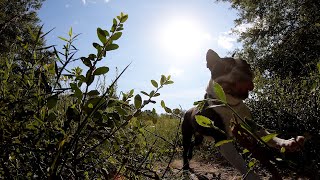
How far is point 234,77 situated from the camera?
235 cm

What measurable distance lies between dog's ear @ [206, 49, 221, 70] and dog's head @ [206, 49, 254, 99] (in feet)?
0.13

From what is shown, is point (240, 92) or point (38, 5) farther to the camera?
point (38, 5)

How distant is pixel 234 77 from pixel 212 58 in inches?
11.1

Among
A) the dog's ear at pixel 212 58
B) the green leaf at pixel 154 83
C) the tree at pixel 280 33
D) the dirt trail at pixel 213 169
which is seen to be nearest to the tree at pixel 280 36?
the tree at pixel 280 33

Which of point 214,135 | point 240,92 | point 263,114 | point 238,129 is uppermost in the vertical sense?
point 263,114

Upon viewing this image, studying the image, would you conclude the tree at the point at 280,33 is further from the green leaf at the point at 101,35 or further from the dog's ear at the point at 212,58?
the green leaf at the point at 101,35

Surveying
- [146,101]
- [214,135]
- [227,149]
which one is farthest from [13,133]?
[214,135]

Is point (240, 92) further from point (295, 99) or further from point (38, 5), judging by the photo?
point (38, 5)

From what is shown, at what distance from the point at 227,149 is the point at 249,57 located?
26.0 ft

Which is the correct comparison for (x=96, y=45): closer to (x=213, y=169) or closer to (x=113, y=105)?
(x=113, y=105)

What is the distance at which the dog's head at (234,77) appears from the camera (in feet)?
7.65

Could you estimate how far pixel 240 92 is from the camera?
2.34 metres

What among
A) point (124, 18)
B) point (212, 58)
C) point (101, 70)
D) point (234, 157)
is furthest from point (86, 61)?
point (212, 58)

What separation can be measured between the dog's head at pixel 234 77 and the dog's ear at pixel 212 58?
4 centimetres
